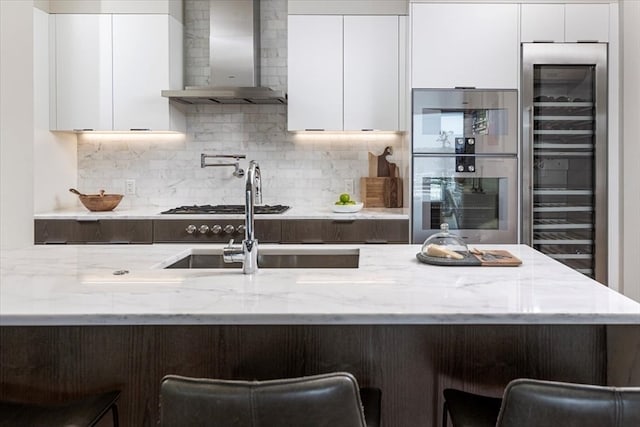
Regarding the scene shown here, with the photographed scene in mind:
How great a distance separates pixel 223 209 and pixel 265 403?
9.68 ft

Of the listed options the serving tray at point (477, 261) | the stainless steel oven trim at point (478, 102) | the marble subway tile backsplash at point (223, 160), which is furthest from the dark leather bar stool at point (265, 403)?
the marble subway tile backsplash at point (223, 160)

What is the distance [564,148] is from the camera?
11.5ft

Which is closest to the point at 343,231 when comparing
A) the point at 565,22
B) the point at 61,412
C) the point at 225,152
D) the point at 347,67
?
the point at 347,67

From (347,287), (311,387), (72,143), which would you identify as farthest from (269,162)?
(311,387)

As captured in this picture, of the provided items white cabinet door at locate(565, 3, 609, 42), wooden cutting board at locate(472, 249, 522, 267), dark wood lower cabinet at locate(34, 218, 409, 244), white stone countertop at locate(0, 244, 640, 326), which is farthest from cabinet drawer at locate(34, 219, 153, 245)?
white cabinet door at locate(565, 3, 609, 42)

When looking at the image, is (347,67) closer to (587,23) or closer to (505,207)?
(505,207)

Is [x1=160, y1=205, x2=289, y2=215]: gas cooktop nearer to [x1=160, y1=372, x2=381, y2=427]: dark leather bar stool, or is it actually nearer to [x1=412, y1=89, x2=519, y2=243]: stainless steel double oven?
[x1=412, y1=89, x2=519, y2=243]: stainless steel double oven

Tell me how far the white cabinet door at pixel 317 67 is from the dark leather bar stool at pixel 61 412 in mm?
2723

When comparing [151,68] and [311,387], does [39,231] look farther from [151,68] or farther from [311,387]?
[311,387]

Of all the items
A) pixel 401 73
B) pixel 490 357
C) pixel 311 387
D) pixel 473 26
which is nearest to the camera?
pixel 311 387

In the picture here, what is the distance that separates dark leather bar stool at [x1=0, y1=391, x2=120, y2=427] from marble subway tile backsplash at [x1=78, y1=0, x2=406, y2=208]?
9.53 ft

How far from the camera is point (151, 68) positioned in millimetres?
3797

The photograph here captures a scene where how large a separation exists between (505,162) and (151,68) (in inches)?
101

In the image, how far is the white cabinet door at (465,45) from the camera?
3.46m
